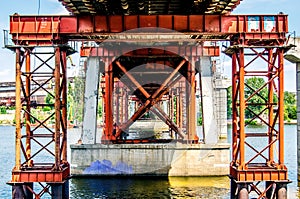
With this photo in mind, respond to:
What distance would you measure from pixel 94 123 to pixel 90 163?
13.1 feet

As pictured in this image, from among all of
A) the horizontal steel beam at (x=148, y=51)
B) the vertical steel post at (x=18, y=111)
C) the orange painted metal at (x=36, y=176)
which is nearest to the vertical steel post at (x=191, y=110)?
the horizontal steel beam at (x=148, y=51)

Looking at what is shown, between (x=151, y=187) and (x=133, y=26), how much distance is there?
39.1 feet

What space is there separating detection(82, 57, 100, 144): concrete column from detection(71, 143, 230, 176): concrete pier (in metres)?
2.70

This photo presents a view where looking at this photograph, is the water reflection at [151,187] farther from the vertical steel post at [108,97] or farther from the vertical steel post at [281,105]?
the vertical steel post at [281,105]

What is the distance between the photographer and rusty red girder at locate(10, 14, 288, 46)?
72.8 feet

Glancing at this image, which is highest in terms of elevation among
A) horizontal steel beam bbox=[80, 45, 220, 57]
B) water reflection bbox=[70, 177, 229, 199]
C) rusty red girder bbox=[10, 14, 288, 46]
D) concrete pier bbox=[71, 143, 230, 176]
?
horizontal steel beam bbox=[80, 45, 220, 57]

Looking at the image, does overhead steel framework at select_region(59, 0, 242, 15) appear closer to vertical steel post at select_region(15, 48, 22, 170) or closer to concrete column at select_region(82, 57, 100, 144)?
vertical steel post at select_region(15, 48, 22, 170)

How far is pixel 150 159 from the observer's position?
34.5 meters

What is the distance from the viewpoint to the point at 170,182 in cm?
3297

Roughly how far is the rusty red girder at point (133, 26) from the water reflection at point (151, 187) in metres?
9.77

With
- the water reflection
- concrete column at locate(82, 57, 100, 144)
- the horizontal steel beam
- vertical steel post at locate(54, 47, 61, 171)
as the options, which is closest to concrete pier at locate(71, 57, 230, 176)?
the water reflection

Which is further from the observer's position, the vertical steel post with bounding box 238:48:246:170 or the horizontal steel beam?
the horizontal steel beam

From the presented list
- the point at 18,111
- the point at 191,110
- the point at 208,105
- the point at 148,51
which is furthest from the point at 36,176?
the point at 191,110

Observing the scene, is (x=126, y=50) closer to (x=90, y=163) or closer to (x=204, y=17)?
(x=90, y=163)
